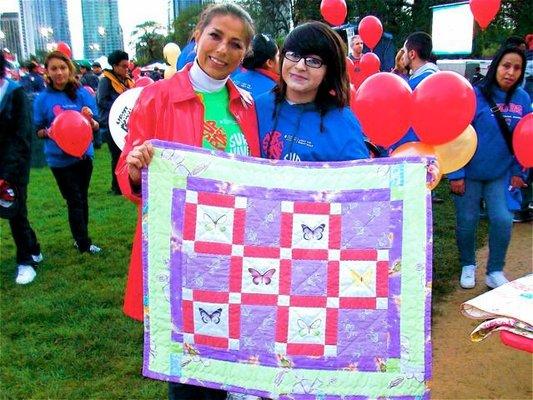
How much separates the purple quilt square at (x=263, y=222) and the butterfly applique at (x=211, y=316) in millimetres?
300

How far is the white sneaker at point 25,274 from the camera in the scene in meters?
4.76

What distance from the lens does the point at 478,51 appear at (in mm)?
19812

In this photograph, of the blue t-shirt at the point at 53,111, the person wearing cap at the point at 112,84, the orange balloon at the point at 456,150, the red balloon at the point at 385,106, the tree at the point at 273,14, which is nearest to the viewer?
the red balloon at the point at 385,106

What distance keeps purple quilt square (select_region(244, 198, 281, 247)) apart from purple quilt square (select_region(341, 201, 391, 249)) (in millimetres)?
242

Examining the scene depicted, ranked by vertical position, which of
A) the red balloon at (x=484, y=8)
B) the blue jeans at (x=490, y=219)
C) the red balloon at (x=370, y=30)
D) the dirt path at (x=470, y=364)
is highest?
the red balloon at (x=484, y=8)

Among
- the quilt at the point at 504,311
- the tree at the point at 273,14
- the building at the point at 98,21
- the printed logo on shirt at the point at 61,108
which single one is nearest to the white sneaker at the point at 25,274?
the printed logo on shirt at the point at 61,108

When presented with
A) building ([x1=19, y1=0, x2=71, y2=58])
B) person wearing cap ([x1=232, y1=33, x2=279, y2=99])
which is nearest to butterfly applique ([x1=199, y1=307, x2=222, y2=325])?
person wearing cap ([x1=232, y1=33, x2=279, y2=99])

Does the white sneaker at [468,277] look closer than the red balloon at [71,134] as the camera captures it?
Yes

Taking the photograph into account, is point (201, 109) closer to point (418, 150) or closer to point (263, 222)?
point (263, 222)

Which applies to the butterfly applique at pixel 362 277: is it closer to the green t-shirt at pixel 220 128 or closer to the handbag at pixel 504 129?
the green t-shirt at pixel 220 128

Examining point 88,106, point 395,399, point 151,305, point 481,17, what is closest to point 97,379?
point 151,305

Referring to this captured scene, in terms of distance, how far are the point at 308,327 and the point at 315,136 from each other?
714 millimetres

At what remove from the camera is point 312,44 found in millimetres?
2021

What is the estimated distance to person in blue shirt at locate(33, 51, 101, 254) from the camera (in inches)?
198
